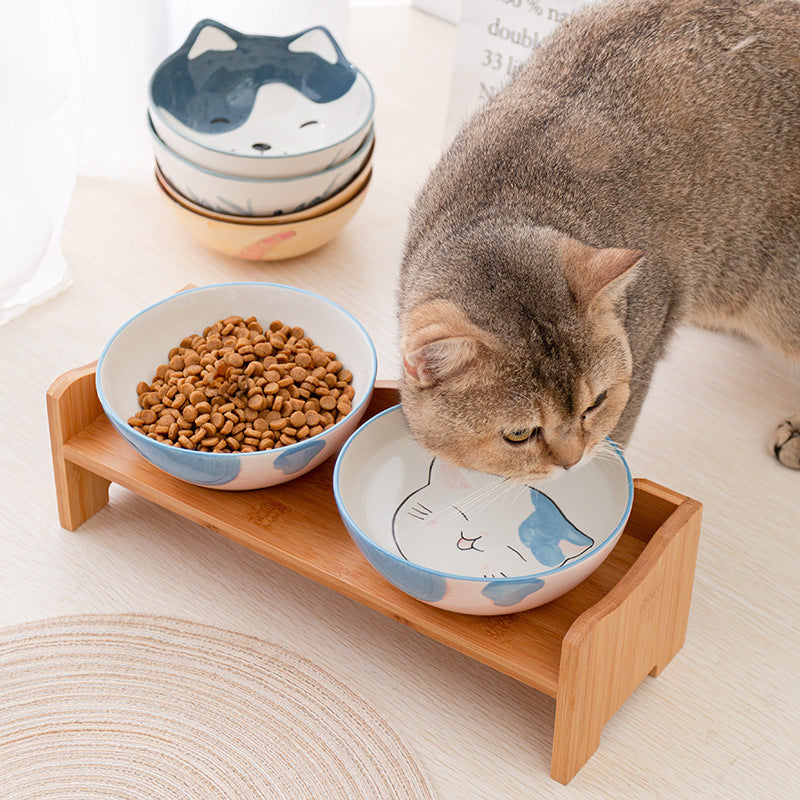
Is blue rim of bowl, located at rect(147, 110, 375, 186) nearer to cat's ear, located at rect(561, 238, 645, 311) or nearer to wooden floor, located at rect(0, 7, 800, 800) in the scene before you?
wooden floor, located at rect(0, 7, 800, 800)

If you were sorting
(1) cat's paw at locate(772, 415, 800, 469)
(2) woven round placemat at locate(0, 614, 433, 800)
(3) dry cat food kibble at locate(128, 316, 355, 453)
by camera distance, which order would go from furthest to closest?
(1) cat's paw at locate(772, 415, 800, 469) < (3) dry cat food kibble at locate(128, 316, 355, 453) < (2) woven round placemat at locate(0, 614, 433, 800)

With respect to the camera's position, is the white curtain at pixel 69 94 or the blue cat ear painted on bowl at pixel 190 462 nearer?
the blue cat ear painted on bowl at pixel 190 462

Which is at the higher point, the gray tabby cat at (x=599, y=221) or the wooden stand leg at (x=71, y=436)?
the gray tabby cat at (x=599, y=221)

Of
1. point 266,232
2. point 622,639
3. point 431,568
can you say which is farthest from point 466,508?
point 266,232

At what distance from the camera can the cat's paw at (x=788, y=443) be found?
1391 millimetres

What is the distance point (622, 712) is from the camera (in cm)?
109

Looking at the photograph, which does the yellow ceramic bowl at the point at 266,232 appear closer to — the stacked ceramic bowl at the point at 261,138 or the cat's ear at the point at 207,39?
the stacked ceramic bowl at the point at 261,138

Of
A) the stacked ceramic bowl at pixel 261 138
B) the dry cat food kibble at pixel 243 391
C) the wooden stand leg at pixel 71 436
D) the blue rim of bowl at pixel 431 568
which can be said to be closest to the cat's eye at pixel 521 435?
the blue rim of bowl at pixel 431 568

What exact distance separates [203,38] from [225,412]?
77cm

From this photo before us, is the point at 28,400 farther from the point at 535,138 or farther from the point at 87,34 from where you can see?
the point at 535,138

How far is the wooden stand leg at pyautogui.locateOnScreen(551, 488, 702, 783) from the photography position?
0.94 m

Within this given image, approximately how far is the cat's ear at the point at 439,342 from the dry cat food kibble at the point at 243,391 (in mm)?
213

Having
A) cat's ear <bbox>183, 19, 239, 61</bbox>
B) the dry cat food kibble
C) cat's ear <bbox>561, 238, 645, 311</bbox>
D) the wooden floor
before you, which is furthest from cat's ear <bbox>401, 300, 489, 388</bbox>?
cat's ear <bbox>183, 19, 239, 61</bbox>

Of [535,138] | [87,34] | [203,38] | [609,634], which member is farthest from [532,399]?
[87,34]
